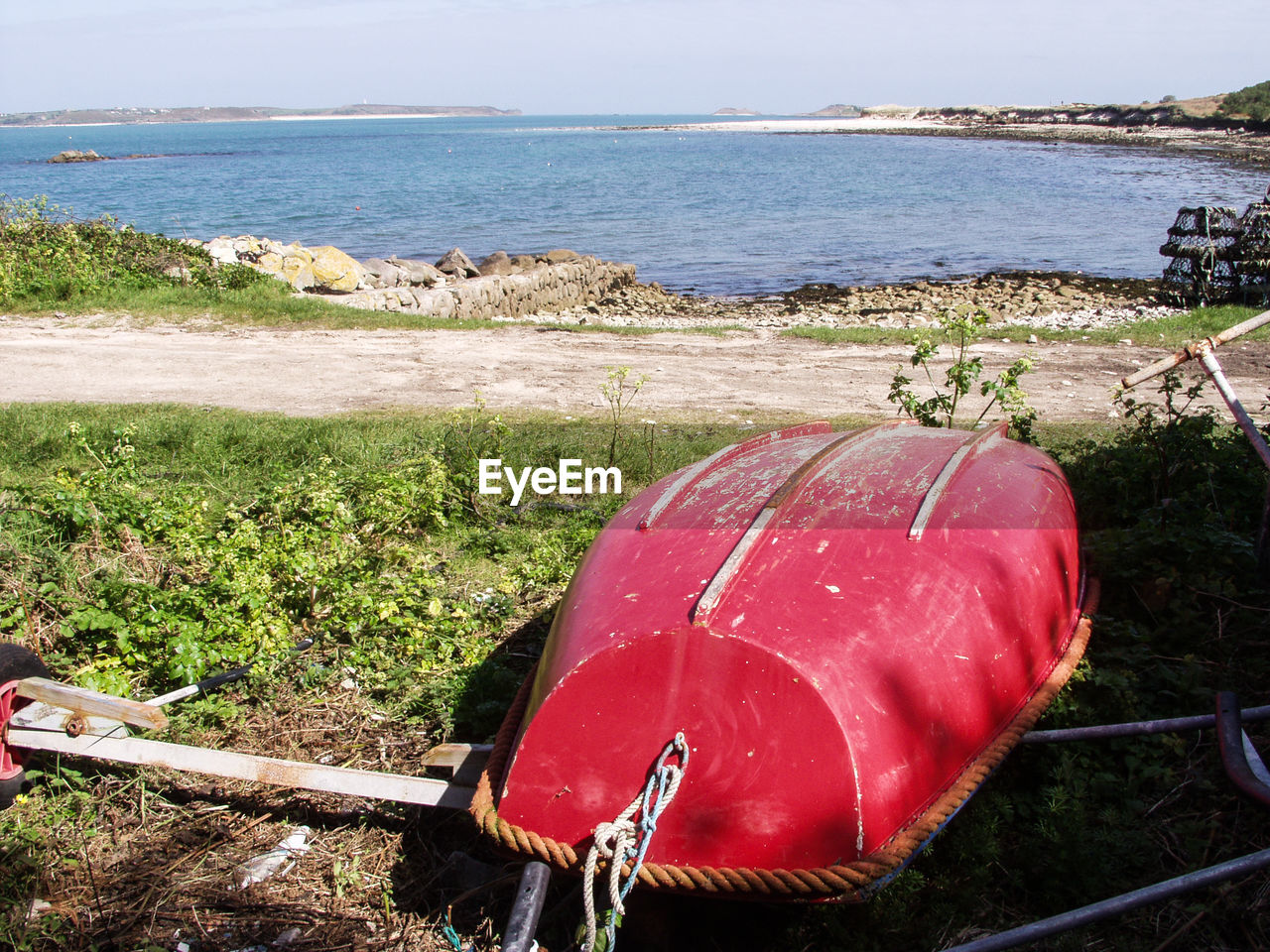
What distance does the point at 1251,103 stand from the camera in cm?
7944

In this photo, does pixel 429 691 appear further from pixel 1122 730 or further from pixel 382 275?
pixel 382 275

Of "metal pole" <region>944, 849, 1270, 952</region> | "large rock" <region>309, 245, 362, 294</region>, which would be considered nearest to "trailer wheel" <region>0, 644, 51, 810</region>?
"metal pole" <region>944, 849, 1270, 952</region>

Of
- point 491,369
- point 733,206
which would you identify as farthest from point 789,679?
point 733,206

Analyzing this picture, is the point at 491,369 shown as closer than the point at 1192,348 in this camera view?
No

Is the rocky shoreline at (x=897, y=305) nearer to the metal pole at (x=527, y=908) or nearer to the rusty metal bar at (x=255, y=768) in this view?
the rusty metal bar at (x=255, y=768)

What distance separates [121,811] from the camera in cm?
360

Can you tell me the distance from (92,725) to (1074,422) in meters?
8.43

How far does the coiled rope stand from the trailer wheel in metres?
2.40

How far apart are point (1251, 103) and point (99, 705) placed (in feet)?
324

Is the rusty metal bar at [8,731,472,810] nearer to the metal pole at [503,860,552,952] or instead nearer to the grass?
the grass

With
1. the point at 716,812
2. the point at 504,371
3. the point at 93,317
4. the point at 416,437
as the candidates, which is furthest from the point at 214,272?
the point at 716,812

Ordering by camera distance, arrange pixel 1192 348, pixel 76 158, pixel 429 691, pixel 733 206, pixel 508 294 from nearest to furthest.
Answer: pixel 1192 348, pixel 429 691, pixel 508 294, pixel 733 206, pixel 76 158

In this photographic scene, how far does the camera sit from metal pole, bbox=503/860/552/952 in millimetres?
2281

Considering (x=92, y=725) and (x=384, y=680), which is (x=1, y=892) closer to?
(x=92, y=725)
